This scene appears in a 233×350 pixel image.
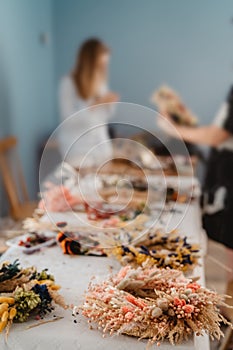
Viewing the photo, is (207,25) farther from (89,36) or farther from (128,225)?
(128,225)

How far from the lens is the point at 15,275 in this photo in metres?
1.30

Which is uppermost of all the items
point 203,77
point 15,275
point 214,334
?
point 203,77

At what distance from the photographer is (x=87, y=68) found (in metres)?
4.05

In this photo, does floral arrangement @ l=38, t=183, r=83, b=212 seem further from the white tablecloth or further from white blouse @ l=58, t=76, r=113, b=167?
the white tablecloth

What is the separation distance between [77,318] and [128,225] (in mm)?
634

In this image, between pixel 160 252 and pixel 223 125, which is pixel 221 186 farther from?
pixel 160 252

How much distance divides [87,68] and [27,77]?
55 cm

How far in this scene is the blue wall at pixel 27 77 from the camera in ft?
12.2

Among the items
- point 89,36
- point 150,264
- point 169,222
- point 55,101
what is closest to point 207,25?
point 89,36

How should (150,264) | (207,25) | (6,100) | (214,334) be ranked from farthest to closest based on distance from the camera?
(207,25) → (6,100) → (150,264) → (214,334)

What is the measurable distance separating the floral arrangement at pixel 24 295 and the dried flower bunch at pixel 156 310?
0.33 feet

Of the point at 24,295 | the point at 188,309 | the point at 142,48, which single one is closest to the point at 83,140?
the point at 24,295

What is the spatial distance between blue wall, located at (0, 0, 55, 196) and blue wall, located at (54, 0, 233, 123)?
0.25m

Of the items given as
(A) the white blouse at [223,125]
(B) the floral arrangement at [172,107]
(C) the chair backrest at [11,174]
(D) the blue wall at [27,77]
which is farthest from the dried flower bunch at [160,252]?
(B) the floral arrangement at [172,107]
